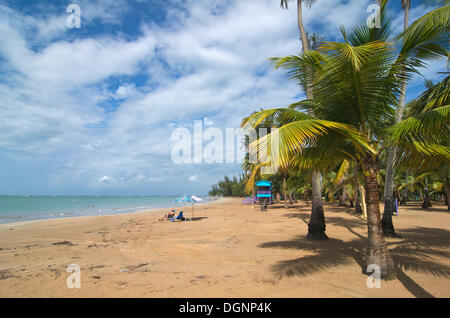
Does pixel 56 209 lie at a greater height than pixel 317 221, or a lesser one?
lesser

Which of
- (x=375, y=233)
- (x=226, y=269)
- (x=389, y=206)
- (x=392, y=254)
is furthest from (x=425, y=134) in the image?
(x=389, y=206)

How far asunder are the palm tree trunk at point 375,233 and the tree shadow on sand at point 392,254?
343 millimetres

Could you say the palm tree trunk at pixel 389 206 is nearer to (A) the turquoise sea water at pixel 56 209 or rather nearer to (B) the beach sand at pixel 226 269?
(B) the beach sand at pixel 226 269

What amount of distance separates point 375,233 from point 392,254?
255 centimetres

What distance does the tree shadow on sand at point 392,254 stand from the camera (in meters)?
4.89

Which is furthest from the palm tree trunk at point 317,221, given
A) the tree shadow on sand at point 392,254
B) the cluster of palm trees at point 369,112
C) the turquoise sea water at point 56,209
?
the turquoise sea water at point 56,209

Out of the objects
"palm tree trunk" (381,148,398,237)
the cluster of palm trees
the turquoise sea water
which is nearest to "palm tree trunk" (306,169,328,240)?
"palm tree trunk" (381,148,398,237)

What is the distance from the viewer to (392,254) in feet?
20.6

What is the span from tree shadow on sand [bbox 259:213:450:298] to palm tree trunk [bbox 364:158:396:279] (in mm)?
343

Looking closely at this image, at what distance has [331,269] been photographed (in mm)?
5164

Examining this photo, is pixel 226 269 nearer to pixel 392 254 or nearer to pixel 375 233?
pixel 375 233
